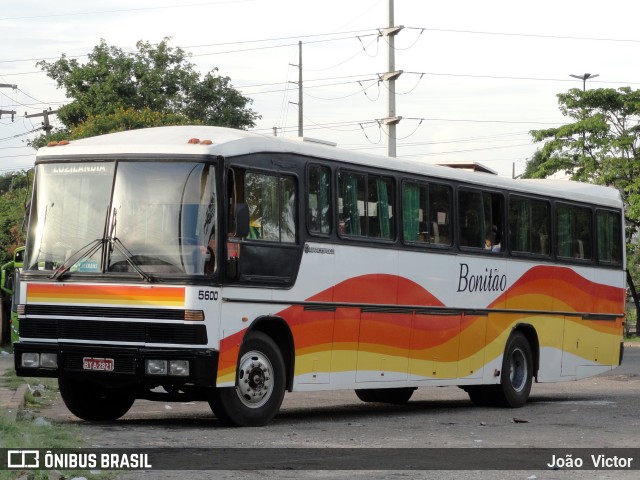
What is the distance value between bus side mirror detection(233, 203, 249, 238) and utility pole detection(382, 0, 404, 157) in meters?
26.2

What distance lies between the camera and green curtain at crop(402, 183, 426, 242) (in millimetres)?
16703

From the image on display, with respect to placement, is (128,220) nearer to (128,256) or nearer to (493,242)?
(128,256)

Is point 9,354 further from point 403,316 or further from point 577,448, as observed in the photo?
point 577,448

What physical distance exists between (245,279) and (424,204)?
13.8ft

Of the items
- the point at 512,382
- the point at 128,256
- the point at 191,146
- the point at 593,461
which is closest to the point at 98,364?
the point at 128,256

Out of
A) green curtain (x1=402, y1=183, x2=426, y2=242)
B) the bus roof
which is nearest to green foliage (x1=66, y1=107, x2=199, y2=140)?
green curtain (x1=402, y1=183, x2=426, y2=242)

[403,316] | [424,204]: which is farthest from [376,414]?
[424,204]

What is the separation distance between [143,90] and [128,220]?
5001 cm

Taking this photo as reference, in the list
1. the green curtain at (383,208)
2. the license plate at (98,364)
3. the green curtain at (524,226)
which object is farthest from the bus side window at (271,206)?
the green curtain at (524,226)

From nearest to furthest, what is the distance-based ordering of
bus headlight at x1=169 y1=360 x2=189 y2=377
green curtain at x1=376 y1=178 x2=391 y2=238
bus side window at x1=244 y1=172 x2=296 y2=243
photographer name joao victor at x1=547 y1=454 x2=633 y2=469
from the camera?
photographer name joao victor at x1=547 y1=454 x2=633 y2=469 → bus headlight at x1=169 y1=360 x2=189 y2=377 → bus side window at x1=244 y1=172 x2=296 y2=243 → green curtain at x1=376 y1=178 x2=391 y2=238

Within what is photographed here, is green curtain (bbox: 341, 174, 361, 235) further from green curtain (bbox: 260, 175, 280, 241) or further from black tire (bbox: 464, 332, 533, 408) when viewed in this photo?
black tire (bbox: 464, 332, 533, 408)

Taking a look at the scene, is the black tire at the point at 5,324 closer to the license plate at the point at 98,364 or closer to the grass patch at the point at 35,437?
the grass patch at the point at 35,437

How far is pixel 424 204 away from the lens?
56.5 ft

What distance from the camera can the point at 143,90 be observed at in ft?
205
